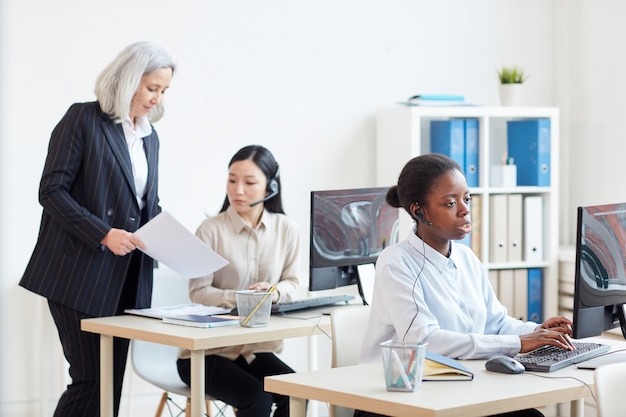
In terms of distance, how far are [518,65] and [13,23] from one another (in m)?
2.42

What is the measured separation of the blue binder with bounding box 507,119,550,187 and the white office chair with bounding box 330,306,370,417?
6.67 feet

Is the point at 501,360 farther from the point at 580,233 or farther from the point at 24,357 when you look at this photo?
the point at 24,357

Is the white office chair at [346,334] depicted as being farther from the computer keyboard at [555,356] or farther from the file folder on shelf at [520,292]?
the file folder on shelf at [520,292]

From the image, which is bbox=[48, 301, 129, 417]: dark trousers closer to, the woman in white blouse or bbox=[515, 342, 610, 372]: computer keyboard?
the woman in white blouse

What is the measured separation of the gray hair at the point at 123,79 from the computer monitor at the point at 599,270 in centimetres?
144

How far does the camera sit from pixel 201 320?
2.78 m

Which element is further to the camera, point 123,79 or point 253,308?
point 123,79

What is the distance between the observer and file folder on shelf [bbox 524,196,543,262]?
441 centimetres

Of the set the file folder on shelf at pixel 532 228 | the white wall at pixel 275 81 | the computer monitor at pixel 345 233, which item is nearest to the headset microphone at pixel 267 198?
the computer monitor at pixel 345 233

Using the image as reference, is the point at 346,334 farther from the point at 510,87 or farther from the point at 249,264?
the point at 510,87

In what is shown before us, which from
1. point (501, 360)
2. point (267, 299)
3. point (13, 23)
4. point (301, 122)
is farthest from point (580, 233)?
point (13, 23)

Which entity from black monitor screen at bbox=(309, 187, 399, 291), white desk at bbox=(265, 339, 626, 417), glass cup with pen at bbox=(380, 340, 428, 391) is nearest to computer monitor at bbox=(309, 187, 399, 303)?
black monitor screen at bbox=(309, 187, 399, 291)

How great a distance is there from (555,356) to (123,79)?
5.08ft

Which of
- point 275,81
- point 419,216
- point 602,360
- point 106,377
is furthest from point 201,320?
point 275,81
